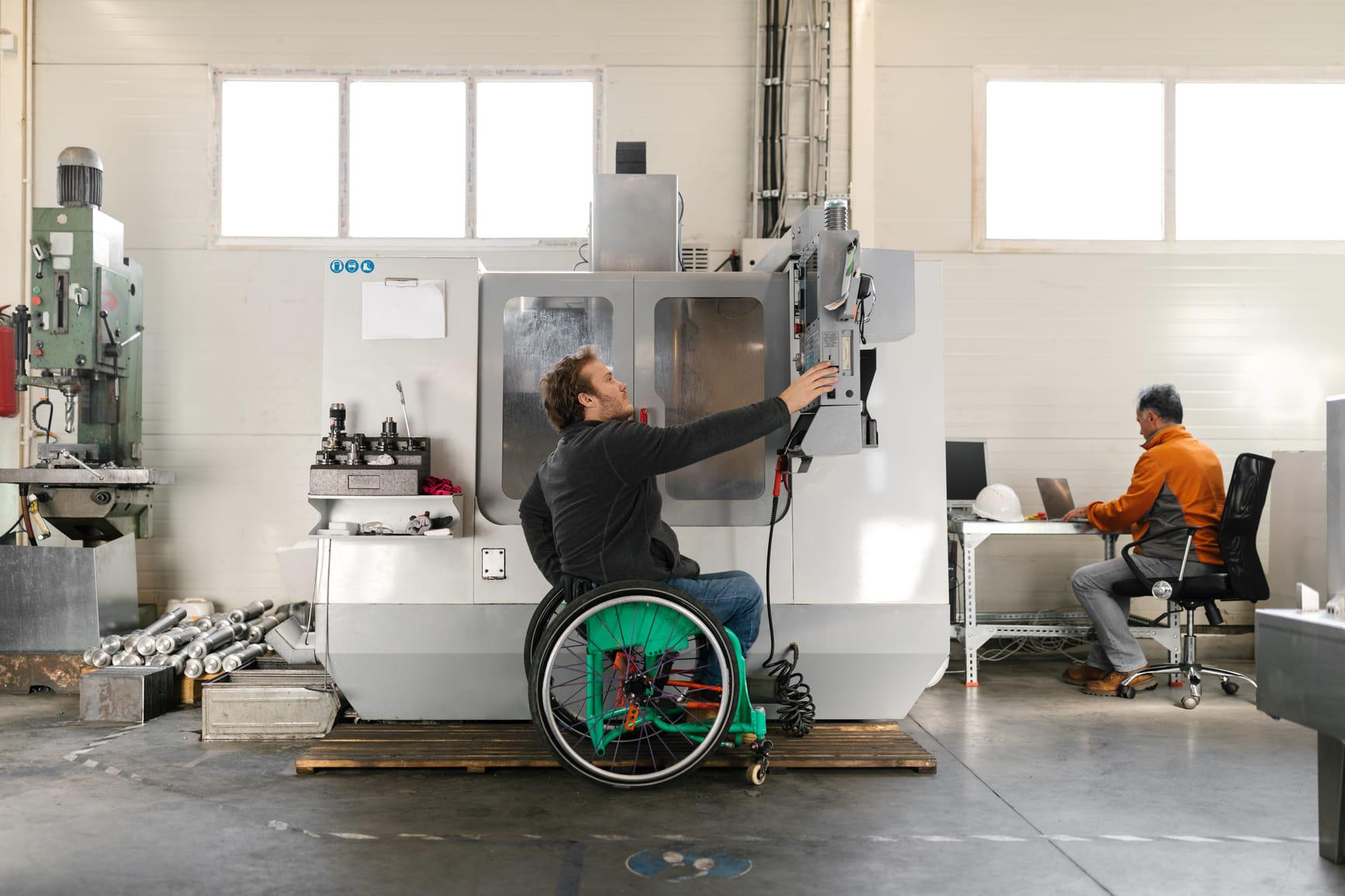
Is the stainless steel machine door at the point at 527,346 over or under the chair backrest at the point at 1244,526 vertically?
over

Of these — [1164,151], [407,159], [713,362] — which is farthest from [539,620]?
[1164,151]

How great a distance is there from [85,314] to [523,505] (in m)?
2.92

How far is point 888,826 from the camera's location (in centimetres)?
280

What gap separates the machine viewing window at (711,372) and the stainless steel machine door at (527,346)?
0.55 ft

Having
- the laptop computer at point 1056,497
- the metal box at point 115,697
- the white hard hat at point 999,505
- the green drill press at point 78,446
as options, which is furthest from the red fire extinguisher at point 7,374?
the laptop computer at point 1056,497

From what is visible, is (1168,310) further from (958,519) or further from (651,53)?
(651,53)

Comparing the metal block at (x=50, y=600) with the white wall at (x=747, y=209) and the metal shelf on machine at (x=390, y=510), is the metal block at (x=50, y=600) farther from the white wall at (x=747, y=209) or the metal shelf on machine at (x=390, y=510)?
the metal shelf on machine at (x=390, y=510)

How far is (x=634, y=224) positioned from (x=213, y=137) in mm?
3025

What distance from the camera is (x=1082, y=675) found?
4898 millimetres

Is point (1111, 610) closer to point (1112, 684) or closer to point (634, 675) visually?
point (1112, 684)

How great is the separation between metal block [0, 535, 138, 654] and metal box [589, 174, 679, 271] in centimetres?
291

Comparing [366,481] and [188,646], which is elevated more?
[366,481]

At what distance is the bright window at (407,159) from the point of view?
227 inches

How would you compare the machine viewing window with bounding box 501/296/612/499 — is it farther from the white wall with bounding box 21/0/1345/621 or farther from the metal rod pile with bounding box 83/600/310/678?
the white wall with bounding box 21/0/1345/621
